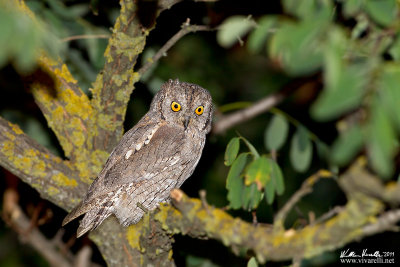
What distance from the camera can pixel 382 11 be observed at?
1.48 m

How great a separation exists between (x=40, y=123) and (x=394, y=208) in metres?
3.41

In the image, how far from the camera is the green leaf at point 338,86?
1.18m

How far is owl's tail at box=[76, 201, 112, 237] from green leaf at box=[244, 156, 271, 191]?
1321 mm

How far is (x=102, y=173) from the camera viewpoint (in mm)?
3092

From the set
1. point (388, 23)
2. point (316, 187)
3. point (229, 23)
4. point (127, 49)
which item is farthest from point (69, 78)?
point (316, 187)

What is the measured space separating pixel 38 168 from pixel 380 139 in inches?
98.0

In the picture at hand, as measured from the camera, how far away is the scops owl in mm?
3090

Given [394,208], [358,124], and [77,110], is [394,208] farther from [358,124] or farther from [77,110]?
[77,110]

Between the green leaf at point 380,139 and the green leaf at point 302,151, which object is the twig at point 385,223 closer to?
the green leaf at point 380,139

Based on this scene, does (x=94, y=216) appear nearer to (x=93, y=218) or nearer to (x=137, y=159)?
(x=93, y=218)

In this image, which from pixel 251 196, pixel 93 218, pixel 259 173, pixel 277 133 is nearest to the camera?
pixel 259 173

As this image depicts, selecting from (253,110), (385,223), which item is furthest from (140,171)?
(385,223)

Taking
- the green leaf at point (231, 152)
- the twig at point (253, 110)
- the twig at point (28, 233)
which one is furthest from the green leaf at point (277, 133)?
the twig at point (28, 233)

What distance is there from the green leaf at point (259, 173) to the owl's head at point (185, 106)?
121cm
